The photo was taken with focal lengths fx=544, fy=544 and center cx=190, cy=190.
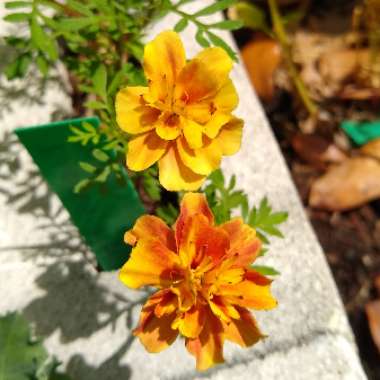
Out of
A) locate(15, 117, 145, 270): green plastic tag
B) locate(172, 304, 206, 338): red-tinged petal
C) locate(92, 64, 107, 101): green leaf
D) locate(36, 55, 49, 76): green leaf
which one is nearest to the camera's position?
locate(172, 304, 206, 338): red-tinged petal

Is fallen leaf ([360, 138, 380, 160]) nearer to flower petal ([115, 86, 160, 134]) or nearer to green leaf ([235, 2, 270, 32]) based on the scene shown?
green leaf ([235, 2, 270, 32])

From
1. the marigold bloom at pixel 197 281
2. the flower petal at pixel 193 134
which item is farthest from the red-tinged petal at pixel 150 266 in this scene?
the flower petal at pixel 193 134

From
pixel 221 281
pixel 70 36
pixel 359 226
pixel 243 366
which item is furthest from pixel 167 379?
pixel 359 226

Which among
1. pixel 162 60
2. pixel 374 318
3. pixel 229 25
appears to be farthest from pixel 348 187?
pixel 162 60

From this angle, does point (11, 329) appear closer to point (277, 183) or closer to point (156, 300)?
point (156, 300)

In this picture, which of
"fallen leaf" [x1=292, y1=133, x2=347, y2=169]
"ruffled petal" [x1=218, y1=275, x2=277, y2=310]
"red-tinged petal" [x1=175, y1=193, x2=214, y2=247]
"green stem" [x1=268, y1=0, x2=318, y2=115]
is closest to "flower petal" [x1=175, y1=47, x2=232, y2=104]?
→ "red-tinged petal" [x1=175, y1=193, x2=214, y2=247]

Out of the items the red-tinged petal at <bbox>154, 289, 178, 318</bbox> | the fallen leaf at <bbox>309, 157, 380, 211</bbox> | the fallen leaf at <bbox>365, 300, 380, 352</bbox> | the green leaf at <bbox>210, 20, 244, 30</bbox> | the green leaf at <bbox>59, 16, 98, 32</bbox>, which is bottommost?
the fallen leaf at <bbox>365, 300, 380, 352</bbox>

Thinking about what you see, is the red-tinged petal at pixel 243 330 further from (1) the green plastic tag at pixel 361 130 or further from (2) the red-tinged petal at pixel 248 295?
(1) the green plastic tag at pixel 361 130
